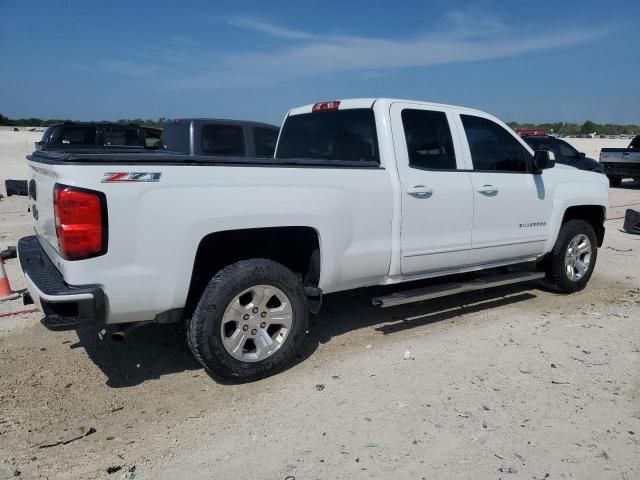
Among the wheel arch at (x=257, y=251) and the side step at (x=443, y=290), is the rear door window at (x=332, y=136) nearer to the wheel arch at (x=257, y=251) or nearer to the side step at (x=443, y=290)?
the wheel arch at (x=257, y=251)

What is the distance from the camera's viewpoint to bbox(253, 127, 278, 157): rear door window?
914 cm

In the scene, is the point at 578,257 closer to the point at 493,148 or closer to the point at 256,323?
the point at 493,148

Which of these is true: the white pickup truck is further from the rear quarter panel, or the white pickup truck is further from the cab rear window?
the cab rear window

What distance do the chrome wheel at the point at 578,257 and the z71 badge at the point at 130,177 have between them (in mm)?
4620

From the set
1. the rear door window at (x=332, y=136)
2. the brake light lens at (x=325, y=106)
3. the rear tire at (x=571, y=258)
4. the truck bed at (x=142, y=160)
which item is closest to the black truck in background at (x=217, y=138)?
the rear door window at (x=332, y=136)

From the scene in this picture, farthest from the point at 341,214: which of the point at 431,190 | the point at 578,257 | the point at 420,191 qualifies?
the point at 578,257

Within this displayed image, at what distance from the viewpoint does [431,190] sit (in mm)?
4520

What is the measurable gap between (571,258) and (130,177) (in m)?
4.93

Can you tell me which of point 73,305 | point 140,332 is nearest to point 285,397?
point 73,305

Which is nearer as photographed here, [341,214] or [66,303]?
[66,303]

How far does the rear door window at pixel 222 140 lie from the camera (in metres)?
8.54

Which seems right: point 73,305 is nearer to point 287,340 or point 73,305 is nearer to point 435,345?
point 287,340

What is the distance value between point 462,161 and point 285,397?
8.73 ft

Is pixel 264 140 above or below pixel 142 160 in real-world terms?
above
